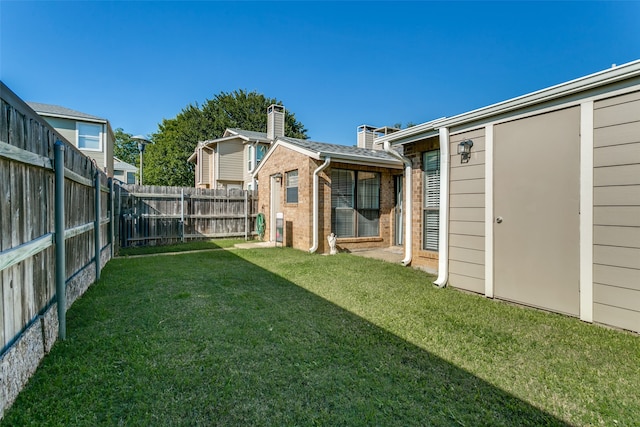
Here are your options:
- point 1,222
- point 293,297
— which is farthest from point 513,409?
point 1,222

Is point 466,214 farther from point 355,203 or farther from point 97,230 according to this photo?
point 97,230

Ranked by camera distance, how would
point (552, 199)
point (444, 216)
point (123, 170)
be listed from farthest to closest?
point (123, 170) < point (444, 216) < point (552, 199)

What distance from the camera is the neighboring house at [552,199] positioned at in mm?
3127

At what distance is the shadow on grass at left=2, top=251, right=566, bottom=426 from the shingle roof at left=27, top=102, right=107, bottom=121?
15.7 m

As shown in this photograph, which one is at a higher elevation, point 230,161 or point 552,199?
point 230,161

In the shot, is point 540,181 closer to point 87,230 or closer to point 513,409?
point 513,409

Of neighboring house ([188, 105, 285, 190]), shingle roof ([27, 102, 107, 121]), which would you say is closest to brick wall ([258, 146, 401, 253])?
neighboring house ([188, 105, 285, 190])

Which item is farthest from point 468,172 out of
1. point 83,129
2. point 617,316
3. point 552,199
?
point 83,129

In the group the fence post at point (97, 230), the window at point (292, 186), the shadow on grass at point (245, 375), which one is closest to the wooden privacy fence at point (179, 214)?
the window at point (292, 186)

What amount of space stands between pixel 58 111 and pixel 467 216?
19.4m

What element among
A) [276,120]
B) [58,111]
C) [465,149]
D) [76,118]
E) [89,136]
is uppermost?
[58,111]

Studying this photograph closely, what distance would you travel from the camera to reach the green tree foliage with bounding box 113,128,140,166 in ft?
143

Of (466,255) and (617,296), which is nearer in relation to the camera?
(617,296)

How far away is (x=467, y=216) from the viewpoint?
4641mm
